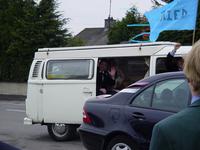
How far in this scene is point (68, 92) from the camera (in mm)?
11242

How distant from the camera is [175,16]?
1092cm

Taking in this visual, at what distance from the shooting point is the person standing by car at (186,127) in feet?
7.61

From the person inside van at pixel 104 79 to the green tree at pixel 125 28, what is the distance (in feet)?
75.1

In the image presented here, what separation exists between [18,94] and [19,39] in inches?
130

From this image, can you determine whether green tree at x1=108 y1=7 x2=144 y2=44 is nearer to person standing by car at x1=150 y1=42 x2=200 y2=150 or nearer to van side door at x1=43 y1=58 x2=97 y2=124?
van side door at x1=43 y1=58 x2=97 y2=124

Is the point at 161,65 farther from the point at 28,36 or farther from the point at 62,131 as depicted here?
the point at 28,36

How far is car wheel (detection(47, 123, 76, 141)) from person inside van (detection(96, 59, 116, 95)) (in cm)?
97

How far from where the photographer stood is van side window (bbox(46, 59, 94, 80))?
36.8ft

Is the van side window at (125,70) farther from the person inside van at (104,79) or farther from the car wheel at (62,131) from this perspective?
the car wheel at (62,131)

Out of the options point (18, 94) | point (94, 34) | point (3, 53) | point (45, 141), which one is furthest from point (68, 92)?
point (94, 34)

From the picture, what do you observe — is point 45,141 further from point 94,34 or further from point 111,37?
point 94,34

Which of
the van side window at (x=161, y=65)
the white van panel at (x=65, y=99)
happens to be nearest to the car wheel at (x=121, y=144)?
the van side window at (x=161, y=65)

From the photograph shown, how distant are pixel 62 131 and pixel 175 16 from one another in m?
3.24

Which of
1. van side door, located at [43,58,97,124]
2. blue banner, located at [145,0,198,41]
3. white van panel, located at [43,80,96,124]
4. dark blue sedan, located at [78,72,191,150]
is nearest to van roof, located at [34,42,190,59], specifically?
van side door, located at [43,58,97,124]
